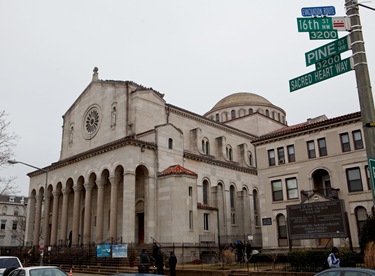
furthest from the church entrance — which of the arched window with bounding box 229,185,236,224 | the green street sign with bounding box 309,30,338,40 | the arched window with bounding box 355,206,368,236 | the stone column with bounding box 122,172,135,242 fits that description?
the green street sign with bounding box 309,30,338,40

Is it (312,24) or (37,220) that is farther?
(37,220)

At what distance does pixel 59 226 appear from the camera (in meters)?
46.9

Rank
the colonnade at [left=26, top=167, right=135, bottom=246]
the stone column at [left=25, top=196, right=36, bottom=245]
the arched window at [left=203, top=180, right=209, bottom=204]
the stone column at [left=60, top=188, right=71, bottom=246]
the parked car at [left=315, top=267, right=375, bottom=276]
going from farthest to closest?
1. the stone column at [left=25, top=196, right=36, bottom=245]
2. the arched window at [left=203, top=180, right=209, bottom=204]
3. the stone column at [left=60, top=188, right=71, bottom=246]
4. the colonnade at [left=26, top=167, right=135, bottom=246]
5. the parked car at [left=315, top=267, right=375, bottom=276]

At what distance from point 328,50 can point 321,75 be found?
596 millimetres

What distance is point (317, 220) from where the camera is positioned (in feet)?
78.8

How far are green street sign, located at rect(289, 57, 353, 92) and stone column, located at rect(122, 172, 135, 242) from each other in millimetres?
28119

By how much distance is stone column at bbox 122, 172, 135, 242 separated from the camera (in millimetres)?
34938

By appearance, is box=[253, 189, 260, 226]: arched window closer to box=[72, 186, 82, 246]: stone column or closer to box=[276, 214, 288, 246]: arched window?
box=[276, 214, 288, 246]: arched window

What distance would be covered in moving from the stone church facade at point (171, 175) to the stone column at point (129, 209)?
93mm

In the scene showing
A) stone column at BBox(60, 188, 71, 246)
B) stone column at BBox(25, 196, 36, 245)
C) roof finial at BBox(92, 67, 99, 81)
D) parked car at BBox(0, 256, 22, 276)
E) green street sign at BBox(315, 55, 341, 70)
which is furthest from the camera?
stone column at BBox(25, 196, 36, 245)

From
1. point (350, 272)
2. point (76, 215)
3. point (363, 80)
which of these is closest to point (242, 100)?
point (76, 215)

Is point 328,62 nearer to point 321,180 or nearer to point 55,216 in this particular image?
point 321,180

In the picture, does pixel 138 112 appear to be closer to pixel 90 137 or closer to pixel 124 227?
pixel 90 137

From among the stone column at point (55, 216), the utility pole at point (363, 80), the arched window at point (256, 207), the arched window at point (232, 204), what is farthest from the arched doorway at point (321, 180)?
the stone column at point (55, 216)
